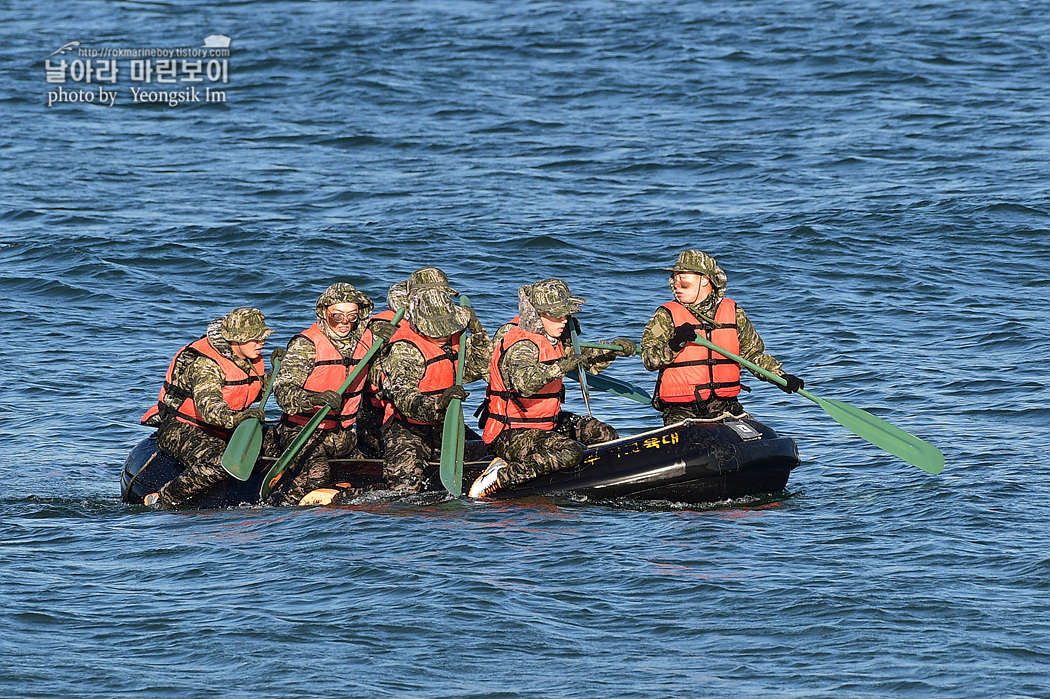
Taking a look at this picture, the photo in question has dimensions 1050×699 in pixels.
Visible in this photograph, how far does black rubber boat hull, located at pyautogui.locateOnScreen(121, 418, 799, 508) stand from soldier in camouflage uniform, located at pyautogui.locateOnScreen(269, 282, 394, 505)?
0.26 m

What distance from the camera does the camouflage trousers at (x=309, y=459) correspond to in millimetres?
11852

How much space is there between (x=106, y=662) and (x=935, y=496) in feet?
22.0

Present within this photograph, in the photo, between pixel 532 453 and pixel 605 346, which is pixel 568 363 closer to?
pixel 605 346

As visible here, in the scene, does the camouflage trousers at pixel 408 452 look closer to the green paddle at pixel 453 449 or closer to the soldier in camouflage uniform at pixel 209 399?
the green paddle at pixel 453 449

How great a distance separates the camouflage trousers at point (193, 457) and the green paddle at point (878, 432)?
13.4 ft

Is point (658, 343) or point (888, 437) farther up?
point (658, 343)

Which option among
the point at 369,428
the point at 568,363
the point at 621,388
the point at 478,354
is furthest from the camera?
the point at 621,388

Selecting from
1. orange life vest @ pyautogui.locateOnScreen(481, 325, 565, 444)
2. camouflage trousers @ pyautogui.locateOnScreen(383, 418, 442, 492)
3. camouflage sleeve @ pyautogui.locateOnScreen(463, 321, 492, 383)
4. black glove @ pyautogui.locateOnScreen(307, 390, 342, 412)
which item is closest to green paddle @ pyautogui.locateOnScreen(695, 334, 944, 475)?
orange life vest @ pyautogui.locateOnScreen(481, 325, 565, 444)

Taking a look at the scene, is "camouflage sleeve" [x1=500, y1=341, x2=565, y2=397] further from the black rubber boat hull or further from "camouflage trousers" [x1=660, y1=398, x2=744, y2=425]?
"camouflage trousers" [x1=660, y1=398, x2=744, y2=425]

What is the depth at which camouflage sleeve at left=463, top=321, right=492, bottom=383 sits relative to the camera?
12.3m

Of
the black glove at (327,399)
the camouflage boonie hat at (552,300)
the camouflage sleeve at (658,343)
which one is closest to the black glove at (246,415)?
the black glove at (327,399)

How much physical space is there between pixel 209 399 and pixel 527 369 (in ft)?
8.68

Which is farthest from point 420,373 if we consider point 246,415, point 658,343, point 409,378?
point 658,343

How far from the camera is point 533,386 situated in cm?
1112
